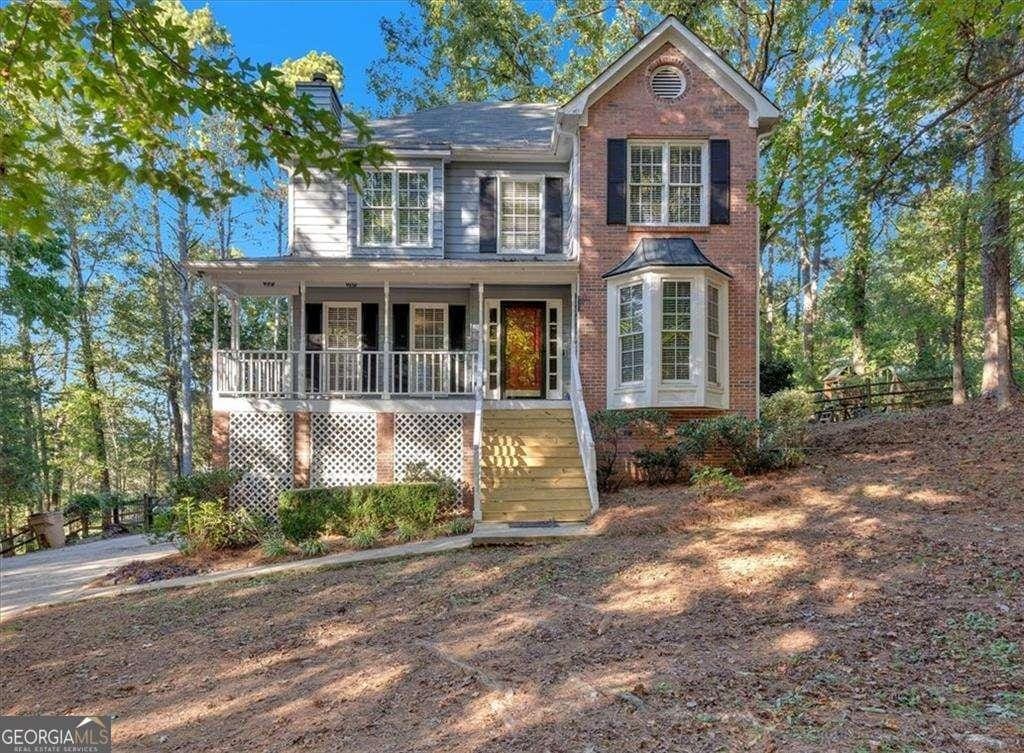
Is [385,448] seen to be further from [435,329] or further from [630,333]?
[630,333]

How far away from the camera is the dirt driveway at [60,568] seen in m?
9.31

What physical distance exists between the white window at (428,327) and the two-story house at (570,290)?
1.65 feet

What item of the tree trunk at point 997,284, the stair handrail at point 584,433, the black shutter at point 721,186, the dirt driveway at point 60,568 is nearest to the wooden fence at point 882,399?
the tree trunk at point 997,284

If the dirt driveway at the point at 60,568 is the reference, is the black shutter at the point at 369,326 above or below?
above

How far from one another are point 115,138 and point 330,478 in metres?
8.93

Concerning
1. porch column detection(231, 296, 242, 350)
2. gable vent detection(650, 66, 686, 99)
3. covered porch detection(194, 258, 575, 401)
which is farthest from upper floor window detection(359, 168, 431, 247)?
gable vent detection(650, 66, 686, 99)

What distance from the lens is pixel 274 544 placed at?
32.7 ft

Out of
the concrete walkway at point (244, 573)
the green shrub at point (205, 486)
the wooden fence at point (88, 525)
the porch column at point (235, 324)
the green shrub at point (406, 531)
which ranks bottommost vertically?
the wooden fence at point (88, 525)

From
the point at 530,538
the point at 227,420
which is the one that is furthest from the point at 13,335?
the point at 530,538

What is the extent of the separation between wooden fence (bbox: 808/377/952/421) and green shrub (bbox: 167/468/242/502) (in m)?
15.9

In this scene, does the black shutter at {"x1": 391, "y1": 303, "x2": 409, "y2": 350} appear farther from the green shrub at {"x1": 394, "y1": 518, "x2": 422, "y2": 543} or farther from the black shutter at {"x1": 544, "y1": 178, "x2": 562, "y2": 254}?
the green shrub at {"x1": 394, "y1": 518, "x2": 422, "y2": 543}

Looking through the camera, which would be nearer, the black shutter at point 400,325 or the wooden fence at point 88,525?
the black shutter at point 400,325

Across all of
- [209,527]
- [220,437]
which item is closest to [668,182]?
[220,437]

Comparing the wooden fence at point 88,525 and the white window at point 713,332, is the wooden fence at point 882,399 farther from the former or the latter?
the wooden fence at point 88,525
